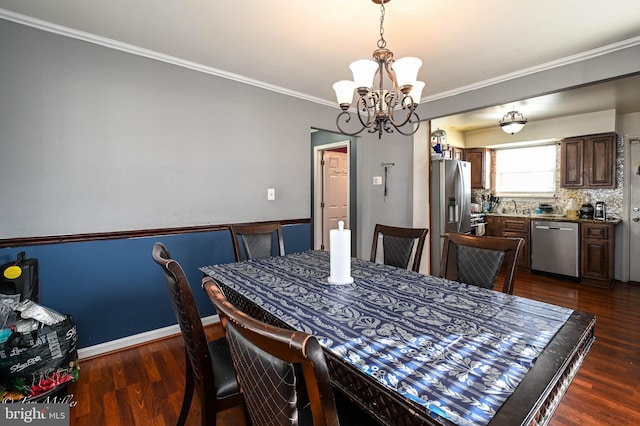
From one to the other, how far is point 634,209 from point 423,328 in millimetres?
5116

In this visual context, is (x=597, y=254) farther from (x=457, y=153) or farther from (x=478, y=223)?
(x=457, y=153)

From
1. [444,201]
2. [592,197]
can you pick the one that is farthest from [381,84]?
[592,197]

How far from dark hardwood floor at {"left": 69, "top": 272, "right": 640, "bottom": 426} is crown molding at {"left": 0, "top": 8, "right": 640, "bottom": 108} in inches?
93.4

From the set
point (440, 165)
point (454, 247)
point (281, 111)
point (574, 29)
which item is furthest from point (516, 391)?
point (440, 165)

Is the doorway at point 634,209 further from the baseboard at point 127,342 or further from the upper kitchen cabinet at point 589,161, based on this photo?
the baseboard at point 127,342

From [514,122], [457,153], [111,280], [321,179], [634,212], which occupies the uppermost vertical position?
[514,122]

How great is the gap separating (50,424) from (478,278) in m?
2.47

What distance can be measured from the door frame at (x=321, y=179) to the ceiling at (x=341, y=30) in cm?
177

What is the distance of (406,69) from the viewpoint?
1.66m

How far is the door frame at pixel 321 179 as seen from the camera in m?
4.62

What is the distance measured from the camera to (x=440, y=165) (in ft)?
13.5

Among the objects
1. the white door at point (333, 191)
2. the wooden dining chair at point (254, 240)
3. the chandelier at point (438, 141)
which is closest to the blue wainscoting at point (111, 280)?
the wooden dining chair at point (254, 240)

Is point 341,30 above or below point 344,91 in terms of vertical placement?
above

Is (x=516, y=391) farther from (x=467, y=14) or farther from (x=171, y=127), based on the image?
(x=171, y=127)
